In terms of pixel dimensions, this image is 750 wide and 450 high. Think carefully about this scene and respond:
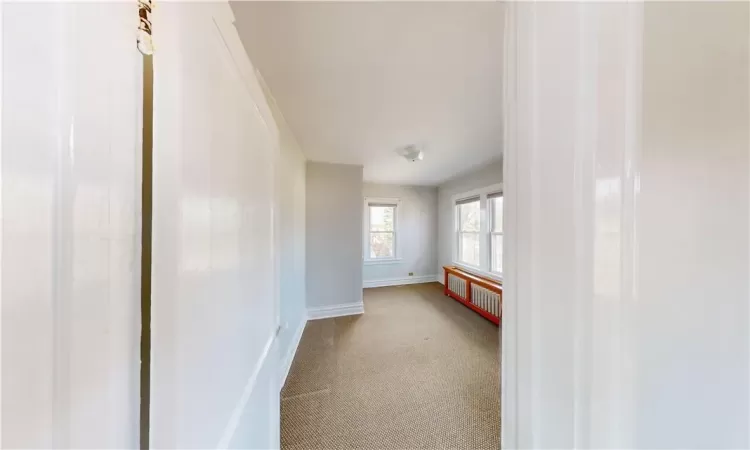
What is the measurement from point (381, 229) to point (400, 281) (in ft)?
3.85

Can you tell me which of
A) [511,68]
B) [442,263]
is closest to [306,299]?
[442,263]

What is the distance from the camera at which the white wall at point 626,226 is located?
37cm

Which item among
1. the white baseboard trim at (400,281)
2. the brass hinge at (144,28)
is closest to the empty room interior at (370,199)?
the white baseboard trim at (400,281)

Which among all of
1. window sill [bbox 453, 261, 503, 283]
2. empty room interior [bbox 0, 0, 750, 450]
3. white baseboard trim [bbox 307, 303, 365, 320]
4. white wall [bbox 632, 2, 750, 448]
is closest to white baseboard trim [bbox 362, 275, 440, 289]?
window sill [bbox 453, 261, 503, 283]

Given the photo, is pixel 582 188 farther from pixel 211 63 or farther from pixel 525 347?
pixel 211 63

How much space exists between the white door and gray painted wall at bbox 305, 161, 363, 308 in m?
2.53

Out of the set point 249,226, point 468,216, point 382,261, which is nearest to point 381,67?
point 249,226

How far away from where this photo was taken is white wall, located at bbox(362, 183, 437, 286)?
5.08 meters

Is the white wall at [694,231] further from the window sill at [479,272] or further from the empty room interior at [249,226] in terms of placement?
the window sill at [479,272]

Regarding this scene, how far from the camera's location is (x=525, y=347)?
0.44 metres

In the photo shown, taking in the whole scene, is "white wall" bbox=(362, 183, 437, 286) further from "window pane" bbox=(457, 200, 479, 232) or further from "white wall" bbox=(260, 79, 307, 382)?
"white wall" bbox=(260, 79, 307, 382)

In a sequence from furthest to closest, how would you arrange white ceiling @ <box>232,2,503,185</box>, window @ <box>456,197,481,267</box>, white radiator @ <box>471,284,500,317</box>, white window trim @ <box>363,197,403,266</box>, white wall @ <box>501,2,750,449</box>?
white window trim @ <box>363,197,403,266</box> < window @ <box>456,197,481,267</box> < white radiator @ <box>471,284,500,317</box> < white ceiling @ <box>232,2,503,185</box> < white wall @ <box>501,2,750,449</box>

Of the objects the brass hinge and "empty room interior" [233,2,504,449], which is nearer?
the brass hinge

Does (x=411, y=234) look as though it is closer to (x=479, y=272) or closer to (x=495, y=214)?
(x=479, y=272)
